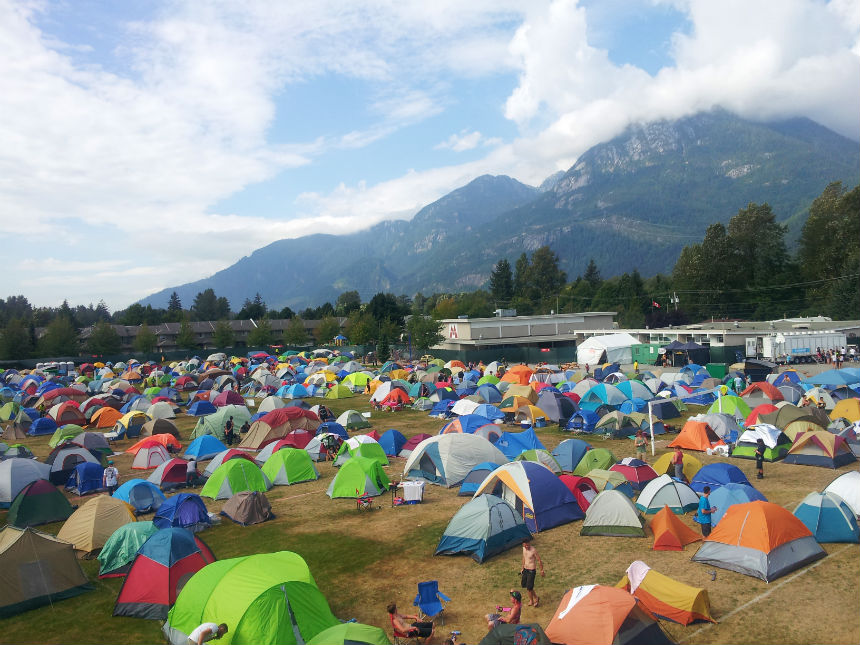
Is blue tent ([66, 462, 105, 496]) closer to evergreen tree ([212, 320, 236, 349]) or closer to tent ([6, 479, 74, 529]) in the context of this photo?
tent ([6, 479, 74, 529])

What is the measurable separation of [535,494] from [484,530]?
72.2 inches

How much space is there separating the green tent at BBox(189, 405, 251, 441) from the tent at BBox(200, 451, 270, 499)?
Result: 7992mm

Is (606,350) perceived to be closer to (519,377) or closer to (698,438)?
(519,377)

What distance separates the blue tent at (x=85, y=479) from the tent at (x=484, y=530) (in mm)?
11269

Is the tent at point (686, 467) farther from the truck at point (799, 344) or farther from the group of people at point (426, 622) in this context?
the truck at point (799, 344)

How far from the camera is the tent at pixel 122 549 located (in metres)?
10.6

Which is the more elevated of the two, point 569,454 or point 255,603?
point 255,603

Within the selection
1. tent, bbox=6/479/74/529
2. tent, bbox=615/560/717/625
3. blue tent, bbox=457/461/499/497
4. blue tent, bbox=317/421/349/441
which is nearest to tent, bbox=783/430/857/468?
blue tent, bbox=457/461/499/497

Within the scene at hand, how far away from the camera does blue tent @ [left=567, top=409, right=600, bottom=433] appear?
71.7ft

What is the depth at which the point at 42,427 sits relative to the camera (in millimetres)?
28016

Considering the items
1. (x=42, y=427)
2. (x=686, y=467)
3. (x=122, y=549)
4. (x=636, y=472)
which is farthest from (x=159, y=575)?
(x=42, y=427)

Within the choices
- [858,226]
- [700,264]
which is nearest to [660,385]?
[858,226]

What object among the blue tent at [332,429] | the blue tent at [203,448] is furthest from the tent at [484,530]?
the blue tent at [203,448]

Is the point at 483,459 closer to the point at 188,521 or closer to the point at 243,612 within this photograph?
the point at 188,521
